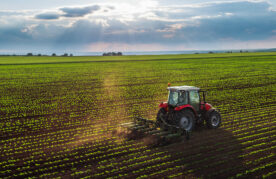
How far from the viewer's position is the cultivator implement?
11730mm

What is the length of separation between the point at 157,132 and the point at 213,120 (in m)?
3.21

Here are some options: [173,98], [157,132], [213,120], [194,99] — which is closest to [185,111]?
[173,98]

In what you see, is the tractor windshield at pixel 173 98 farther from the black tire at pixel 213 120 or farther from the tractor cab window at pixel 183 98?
the black tire at pixel 213 120

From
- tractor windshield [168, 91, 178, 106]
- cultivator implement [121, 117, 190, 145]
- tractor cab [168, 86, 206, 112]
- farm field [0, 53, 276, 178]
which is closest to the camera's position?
farm field [0, 53, 276, 178]

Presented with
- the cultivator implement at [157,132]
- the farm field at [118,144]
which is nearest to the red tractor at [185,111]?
the cultivator implement at [157,132]

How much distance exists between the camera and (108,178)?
28.9 ft

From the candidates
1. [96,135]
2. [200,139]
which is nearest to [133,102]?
[96,135]

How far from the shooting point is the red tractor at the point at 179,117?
11984mm

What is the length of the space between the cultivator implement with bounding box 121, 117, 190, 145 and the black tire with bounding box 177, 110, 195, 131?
443mm

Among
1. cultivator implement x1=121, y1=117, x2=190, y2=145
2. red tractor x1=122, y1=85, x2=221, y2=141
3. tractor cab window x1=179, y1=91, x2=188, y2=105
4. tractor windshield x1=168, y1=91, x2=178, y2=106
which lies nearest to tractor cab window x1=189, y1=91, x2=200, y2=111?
red tractor x1=122, y1=85, x2=221, y2=141

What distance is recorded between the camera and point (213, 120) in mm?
13422

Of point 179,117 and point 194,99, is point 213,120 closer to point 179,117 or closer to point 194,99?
point 194,99

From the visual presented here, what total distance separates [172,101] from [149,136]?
1942 millimetres

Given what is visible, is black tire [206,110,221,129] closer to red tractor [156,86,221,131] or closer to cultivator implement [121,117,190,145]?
red tractor [156,86,221,131]
